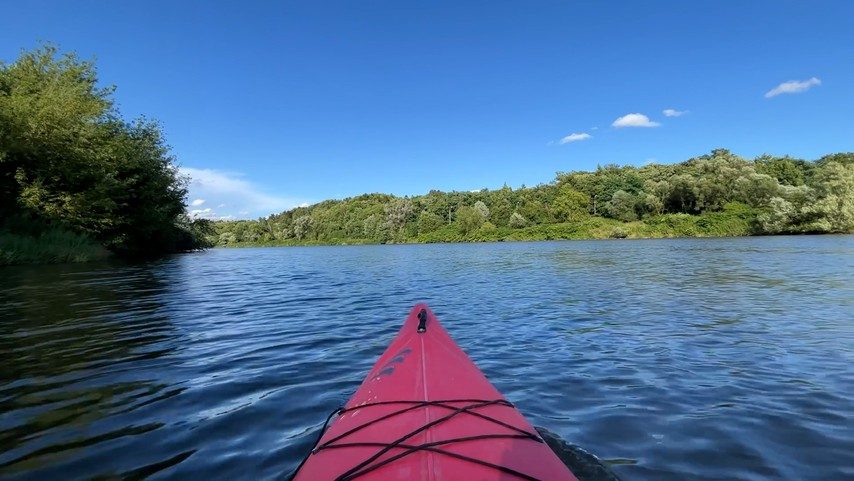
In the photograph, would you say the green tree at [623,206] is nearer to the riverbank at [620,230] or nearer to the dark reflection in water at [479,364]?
the riverbank at [620,230]

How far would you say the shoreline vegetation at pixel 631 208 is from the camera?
58600 mm

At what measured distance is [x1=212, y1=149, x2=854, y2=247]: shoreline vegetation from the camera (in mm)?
58600

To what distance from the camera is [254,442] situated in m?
4.25

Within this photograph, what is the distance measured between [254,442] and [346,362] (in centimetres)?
295

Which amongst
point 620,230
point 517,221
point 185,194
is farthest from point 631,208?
point 185,194

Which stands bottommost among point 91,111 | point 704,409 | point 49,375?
point 704,409

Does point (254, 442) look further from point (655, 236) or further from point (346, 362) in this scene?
point (655, 236)

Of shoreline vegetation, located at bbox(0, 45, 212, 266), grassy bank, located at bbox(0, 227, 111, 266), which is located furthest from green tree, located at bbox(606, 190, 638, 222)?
grassy bank, located at bbox(0, 227, 111, 266)

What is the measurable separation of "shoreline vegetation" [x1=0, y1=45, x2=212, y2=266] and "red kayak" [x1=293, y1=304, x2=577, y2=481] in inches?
1197

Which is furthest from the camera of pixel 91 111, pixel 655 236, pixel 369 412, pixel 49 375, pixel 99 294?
pixel 655 236

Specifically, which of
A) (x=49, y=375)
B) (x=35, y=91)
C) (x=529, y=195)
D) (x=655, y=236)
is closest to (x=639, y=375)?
(x=49, y=375)

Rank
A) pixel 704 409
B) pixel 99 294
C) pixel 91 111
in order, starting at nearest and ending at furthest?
pixel 704 409 < pixel 99 294 < pixel 91 111

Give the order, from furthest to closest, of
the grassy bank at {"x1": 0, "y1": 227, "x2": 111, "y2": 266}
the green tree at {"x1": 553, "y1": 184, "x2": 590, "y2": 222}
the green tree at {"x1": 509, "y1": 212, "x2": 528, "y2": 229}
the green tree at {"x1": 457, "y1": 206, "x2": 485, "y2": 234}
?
the green tree at {"x1": 457, "y1": 206, "x2": 485, "y2": 234} → the green tree at {"x1": 509, "y1": 212, "x2": 528, "y2": 229} → the green tree at {"x1": 553, "y1": 184, "x2": 590, "y2": 222} → the grassy bank at {"x1": 0, "y1": 227, "x2": 111, "y2": 266}

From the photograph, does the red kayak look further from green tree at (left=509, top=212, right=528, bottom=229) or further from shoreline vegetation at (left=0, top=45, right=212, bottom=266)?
green tree at (left=509, top=212, right=528, bottom=229)
